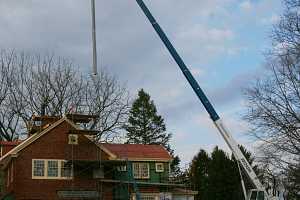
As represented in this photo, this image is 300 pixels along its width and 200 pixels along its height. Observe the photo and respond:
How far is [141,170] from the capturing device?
54.2 metres

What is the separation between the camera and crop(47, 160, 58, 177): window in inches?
1918

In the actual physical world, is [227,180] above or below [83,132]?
below

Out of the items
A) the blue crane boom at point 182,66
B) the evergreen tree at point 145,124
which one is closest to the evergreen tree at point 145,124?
the evergreen tree at point 145,124

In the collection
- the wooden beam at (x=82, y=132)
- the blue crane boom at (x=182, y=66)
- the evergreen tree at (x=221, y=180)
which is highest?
the blue crane boom at (x=182, y=66)

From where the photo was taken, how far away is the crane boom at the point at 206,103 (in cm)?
3403

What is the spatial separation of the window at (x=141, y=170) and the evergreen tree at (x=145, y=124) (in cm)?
3063

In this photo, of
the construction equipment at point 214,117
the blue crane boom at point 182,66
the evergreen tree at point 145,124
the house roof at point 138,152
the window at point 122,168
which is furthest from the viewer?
the evergreen tree at point 145,124

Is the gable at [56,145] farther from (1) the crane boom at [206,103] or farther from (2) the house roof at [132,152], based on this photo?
(1) the crane boom at [206,103]

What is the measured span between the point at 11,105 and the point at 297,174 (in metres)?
32.1

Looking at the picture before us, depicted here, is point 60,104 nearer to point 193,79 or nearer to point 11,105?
point 11,105

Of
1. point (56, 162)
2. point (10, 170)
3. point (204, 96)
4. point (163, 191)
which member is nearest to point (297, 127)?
point (204, 96)

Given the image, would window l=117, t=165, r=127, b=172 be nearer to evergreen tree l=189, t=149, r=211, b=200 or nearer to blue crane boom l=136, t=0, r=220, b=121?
evergreen tree l=189, t=149, r=211, b=200

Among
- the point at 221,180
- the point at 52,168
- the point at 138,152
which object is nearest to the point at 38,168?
the point at 52,168

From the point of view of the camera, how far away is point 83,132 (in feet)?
165
